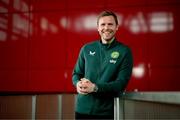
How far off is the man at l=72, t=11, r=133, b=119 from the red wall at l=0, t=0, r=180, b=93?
2878 millimetres

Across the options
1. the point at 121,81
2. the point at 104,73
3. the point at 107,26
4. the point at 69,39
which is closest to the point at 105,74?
the point at 104,73

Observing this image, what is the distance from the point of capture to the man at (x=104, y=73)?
150cm

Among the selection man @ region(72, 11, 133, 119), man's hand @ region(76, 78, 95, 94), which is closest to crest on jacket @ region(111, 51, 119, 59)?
man @ region(72, 11, 133, 119)

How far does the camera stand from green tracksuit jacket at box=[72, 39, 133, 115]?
151 centimetres

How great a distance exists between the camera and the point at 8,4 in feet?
16.4

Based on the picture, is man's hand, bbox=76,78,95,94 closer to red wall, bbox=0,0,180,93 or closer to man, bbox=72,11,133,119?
man, bbox=72,11,133,119

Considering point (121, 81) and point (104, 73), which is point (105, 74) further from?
point (121, 81)

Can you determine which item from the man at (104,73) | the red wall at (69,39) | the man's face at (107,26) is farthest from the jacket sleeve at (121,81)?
the red wall at (69,39)

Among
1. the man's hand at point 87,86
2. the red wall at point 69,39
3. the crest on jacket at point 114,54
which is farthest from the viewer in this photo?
the red wall at point 69,39

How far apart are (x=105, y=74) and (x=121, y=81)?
4.8 inches

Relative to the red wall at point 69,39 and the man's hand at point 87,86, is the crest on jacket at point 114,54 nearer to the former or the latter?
the man's hand at point 87,86

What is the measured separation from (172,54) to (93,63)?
3059mm

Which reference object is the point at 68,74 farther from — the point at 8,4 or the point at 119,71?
the point at 119,71

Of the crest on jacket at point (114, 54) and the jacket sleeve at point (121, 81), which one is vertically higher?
the crest on jacket at point (114, 54)
